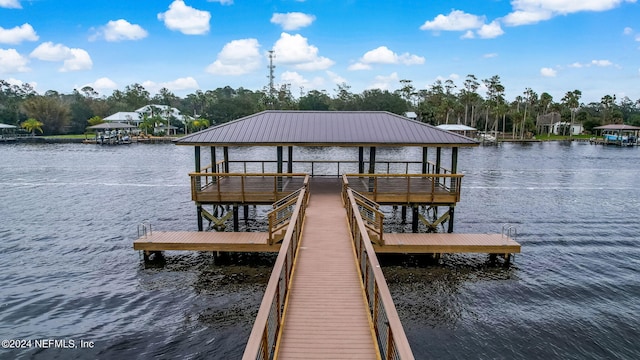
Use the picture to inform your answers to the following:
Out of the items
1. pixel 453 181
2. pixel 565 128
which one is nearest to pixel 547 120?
pixel 565 128

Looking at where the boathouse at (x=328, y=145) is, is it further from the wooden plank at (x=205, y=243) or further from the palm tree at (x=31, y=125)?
the palm tree at (x=31, y=125)

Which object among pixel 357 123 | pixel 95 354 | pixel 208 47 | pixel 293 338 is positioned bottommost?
pixel 95 354

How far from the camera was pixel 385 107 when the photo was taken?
10025cm

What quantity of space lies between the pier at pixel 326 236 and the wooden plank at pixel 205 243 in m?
0.04

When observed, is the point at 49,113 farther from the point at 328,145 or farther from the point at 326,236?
the point at 326,236

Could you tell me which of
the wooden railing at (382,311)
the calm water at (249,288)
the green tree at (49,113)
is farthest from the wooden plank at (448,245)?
the green tree at (49,113)

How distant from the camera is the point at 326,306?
8.29m

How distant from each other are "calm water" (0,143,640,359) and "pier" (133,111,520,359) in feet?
3.79

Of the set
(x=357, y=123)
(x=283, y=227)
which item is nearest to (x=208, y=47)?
(x=357, y=123)

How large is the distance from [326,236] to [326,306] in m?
4.52

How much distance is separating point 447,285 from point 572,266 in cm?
623

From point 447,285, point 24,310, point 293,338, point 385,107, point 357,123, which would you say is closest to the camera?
point 293,338

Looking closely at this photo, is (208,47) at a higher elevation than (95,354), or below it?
higher

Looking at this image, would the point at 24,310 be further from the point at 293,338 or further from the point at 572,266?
the point at 572,266
